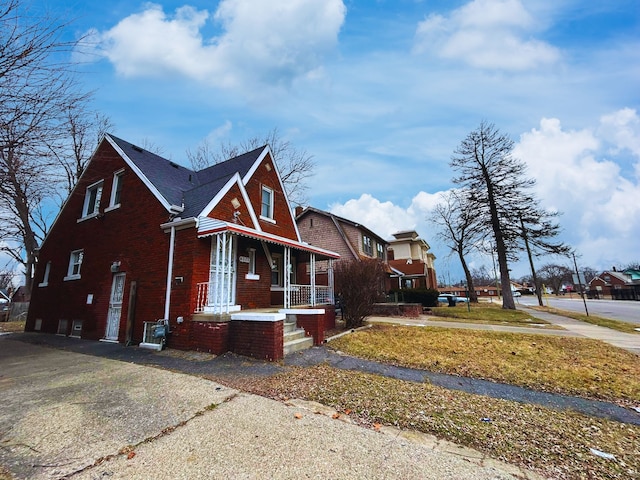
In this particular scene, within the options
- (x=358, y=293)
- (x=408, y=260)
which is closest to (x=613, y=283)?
(x=408, y=260)

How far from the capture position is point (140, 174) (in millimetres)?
10883

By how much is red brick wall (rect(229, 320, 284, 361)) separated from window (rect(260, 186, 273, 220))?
6766mm

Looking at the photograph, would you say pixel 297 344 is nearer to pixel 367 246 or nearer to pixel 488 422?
pixel 488 422

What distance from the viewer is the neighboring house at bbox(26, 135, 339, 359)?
838 cm

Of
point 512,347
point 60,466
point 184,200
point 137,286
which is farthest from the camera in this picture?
point 184,200

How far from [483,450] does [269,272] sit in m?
9.71

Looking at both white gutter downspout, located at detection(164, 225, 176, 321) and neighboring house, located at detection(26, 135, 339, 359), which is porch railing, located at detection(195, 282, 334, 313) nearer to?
neighboring house, located at detection(26, 135, 339, 359)

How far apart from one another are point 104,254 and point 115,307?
2.30 meters

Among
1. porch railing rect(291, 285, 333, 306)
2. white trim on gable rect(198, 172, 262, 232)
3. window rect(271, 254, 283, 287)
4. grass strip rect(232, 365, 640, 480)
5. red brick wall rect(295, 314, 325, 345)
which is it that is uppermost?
white trim on gable rect(198, 172, 262, 232)

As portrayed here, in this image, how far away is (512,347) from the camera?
8.58 m

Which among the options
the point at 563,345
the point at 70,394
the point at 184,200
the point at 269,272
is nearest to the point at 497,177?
the point at 563,345

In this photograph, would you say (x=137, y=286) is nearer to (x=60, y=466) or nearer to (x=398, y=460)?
(x=60, y=466)

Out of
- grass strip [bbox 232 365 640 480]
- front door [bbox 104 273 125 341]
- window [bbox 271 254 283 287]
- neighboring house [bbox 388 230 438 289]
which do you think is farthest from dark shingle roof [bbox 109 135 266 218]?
neighboring house [bbox 388 230 438 289]

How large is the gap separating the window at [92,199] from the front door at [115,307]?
13.6 feet
